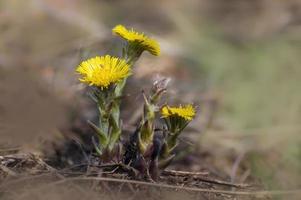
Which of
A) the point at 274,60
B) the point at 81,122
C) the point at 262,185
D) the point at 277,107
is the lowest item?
the point at 262,185

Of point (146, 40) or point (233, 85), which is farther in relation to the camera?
point (233, 85)

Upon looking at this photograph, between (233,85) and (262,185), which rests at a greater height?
(233,85)

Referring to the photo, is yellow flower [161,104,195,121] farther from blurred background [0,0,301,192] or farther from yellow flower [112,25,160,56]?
blurred background [0,0,301,192]

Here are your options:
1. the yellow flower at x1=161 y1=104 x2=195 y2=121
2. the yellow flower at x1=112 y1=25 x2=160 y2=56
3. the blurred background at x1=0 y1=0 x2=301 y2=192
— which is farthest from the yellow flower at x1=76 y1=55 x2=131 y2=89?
the blurred background at x1=0 y1=0 x2=301 y2=192

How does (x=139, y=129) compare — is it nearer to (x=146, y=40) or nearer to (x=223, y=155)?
(x=146, y=40)

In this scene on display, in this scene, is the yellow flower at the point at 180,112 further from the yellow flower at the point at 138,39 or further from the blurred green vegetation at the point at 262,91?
the blurred green vegetation at the point at 262,91

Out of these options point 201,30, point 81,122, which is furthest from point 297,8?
point 81,122

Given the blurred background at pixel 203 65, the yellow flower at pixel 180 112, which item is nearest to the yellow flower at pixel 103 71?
the yellow flower at pixel 180 112
